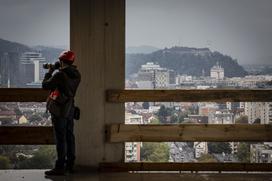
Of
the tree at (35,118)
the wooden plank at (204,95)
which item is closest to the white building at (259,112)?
the wooden plank at (204,95)

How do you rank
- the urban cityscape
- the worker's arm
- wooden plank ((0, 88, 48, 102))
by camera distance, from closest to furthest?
1. the worker's arm
2. wooden plank ((0, 88, 48, 102))
3. the urban cityscape

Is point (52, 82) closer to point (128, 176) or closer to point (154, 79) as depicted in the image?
point (154, 79)

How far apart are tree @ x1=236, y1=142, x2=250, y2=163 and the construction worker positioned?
7.12 ft

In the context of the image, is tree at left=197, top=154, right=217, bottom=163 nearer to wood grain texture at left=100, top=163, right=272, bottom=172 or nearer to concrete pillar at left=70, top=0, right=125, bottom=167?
wood grain texture at left=100, top=163, right=272, bottom=172

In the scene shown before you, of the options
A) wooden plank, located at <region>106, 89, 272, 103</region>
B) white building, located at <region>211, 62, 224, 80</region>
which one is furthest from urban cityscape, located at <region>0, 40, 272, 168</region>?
wooden plank, located at <region>106, 89, 272, 103</region>

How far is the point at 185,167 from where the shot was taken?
Answer: 632cm

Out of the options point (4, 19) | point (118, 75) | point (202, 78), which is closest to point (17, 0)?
point (4, 19)

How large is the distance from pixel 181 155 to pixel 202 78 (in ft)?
3.32

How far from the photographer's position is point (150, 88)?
20.7ft

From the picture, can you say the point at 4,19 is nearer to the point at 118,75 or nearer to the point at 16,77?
the point at 16,77

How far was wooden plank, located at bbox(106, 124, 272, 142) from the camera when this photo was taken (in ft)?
20.4

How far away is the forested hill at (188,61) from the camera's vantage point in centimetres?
632

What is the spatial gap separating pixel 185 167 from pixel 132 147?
72cm

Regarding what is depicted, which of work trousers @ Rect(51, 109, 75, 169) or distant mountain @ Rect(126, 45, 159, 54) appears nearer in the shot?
work trousers @ Rect(51, 109, 75, 169)
